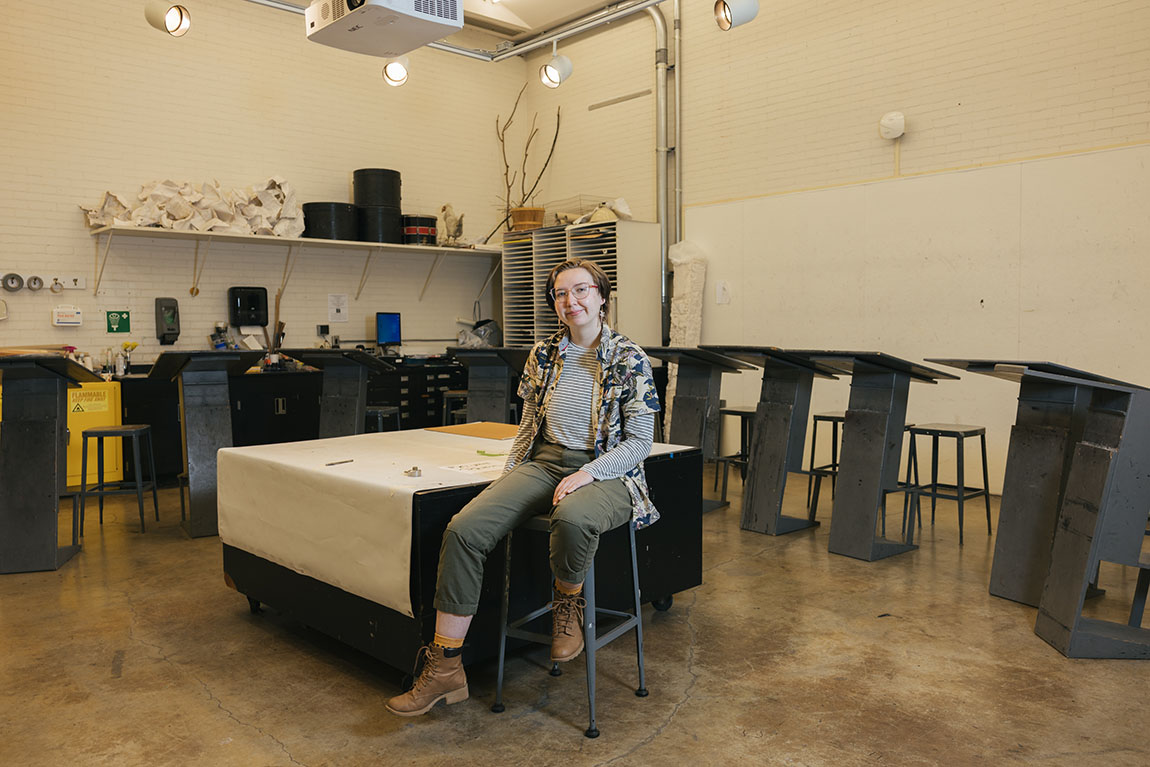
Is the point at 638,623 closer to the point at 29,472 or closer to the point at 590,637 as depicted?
the point at 590,637

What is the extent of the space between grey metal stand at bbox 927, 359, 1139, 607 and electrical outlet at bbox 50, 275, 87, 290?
6.72 m

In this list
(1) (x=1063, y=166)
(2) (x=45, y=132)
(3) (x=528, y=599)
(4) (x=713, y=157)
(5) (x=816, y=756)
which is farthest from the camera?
(4) (x=713, y=157)

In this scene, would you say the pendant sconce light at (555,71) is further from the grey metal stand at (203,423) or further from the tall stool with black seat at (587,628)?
the tall stool with black seat at (587,628)

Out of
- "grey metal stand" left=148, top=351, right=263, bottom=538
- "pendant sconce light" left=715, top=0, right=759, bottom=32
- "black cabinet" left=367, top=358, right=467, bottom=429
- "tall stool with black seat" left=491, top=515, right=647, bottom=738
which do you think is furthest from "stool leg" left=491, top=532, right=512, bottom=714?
"black cabinet" left=367, top=358, right=467, bottom=429

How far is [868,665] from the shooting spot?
10.6ft

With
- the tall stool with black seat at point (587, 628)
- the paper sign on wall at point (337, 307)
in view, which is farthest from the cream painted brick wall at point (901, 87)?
the tall stool with black seat at point (587, 628)

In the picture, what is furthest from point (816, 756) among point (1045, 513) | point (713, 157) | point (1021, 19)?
point (713, 157)

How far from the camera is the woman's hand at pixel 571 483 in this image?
9.12ft

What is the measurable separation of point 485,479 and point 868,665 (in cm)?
160

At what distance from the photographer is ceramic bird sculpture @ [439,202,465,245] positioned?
28.7ft

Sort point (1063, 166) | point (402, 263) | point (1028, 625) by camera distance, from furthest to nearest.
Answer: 1. point (402, 263)
2. point (1063, 166)
3. point (1028, 625)

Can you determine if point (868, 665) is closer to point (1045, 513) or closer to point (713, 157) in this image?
point (1045, 513)

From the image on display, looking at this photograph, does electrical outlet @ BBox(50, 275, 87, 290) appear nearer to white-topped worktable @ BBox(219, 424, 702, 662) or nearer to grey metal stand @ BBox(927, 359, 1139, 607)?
white-topped worktable @ BBox(219, 424, 702, 662)

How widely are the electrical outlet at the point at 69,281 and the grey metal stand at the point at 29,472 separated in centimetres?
264
